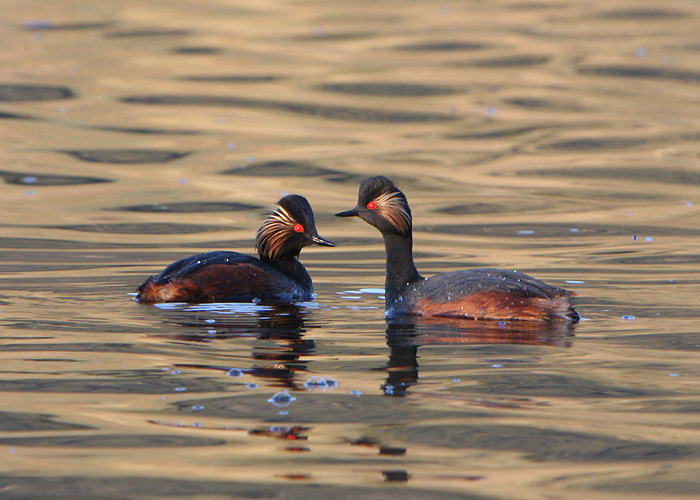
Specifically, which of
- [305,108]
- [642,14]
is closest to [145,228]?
[305,108]

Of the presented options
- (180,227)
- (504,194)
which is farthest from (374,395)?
(504,194)

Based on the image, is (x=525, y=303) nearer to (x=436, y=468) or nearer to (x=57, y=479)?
(x=436, y=468)

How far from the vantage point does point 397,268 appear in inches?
410

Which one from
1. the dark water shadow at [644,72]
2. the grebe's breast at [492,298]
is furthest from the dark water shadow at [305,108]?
the grebe's breast at [492,298]

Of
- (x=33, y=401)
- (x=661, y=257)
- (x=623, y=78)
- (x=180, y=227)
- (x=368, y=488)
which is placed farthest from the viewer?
(x=623, y=78)

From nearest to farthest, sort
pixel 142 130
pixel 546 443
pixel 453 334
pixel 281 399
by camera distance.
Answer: pixel 546 443 < pixel 281 399 < pixel 453 334 < pixel 142 130

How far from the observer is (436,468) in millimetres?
6121

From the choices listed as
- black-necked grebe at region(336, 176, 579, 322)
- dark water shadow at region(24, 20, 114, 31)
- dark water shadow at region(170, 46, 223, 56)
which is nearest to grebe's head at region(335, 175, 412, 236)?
black-necked grebe at region(336, 176, 579, 322)

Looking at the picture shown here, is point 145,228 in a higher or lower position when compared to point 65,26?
lower

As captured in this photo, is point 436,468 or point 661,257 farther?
point 661,257

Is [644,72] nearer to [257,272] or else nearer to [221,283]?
[257,272]

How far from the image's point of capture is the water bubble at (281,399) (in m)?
7.10

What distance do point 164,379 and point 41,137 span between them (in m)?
14.3

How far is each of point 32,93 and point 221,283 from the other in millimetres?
15181
